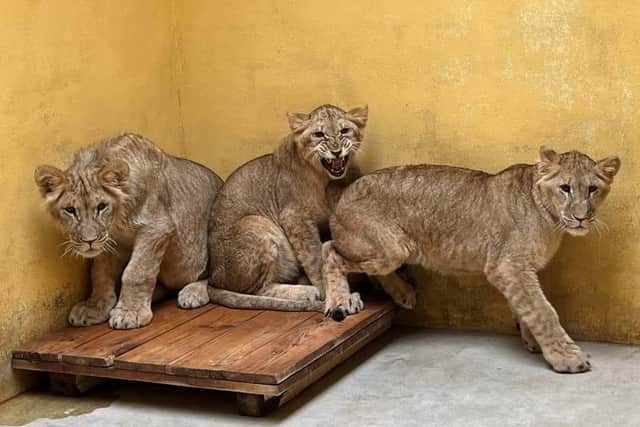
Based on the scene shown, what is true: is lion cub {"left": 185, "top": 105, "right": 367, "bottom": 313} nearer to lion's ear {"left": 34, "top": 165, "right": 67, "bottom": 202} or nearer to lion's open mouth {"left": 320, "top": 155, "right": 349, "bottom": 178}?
lion's open mouth {"left": 320, "top": 155, "right": 349, "bottom": 178}

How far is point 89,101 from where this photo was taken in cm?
612

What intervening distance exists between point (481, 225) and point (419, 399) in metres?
1.05

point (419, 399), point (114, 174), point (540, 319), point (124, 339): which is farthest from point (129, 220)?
point (540, 319)

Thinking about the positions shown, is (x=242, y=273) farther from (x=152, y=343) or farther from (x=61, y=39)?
(x=61, y=39)

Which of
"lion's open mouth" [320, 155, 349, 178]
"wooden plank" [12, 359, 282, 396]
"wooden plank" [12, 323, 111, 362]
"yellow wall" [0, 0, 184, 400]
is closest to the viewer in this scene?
"wooden plank" [12, 359, 282, 396]

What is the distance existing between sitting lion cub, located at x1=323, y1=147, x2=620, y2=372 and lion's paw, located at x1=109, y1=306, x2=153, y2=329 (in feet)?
3.36

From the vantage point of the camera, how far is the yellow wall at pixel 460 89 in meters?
5.83

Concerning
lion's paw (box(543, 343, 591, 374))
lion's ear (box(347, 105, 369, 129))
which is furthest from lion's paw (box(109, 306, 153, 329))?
lion's paw (box(543, 343, 591, 374))

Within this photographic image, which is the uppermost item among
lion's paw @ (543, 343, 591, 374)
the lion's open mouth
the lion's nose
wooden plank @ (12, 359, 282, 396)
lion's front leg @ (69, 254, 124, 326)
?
the lion's open mouth

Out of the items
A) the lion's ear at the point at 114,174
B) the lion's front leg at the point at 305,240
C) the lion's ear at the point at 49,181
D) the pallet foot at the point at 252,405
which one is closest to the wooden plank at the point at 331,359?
the pallet foot at the point at 252,405

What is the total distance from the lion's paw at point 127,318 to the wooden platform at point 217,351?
4 centimetres

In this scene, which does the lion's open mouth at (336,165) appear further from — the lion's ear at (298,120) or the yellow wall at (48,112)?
the yellow wall at (48,112)

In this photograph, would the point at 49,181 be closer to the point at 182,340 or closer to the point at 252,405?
the point at 182,340

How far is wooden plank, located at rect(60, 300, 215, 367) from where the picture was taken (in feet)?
17.4
